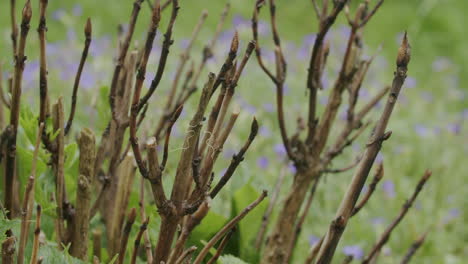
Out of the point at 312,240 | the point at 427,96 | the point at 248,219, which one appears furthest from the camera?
the point at 427,96

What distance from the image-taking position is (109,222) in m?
1.27

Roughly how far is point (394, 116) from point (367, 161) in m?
3.48

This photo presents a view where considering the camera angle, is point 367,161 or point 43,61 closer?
point 367,161

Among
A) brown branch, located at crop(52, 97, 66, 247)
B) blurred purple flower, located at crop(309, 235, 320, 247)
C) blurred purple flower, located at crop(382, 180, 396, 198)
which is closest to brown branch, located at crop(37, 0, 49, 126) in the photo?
brown branch, located at crop(52, 97, 66, 247)

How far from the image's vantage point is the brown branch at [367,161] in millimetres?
822

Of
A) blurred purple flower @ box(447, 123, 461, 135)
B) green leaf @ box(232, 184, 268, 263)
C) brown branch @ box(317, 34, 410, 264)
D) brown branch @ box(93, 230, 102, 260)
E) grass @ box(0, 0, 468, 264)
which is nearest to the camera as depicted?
brown branch @ box(317, 34, 410, 264)

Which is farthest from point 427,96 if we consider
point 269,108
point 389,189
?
point 389,189

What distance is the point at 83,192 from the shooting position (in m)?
1.03

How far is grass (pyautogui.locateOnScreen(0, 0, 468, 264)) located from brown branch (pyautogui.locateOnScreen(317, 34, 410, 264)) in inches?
11.3

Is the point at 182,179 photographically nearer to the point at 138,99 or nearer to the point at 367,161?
the point at 138,99

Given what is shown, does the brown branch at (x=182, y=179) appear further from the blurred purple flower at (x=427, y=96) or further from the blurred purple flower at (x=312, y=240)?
the blurred purple flower at (x=427, y=96)

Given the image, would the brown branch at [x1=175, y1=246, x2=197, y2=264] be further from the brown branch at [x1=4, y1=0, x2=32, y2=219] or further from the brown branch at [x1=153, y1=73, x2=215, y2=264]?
the brown branch at [x1=4, y1=0, x2=32, y2=219]

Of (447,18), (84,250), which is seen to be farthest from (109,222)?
(447,18)

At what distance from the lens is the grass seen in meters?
2.74
